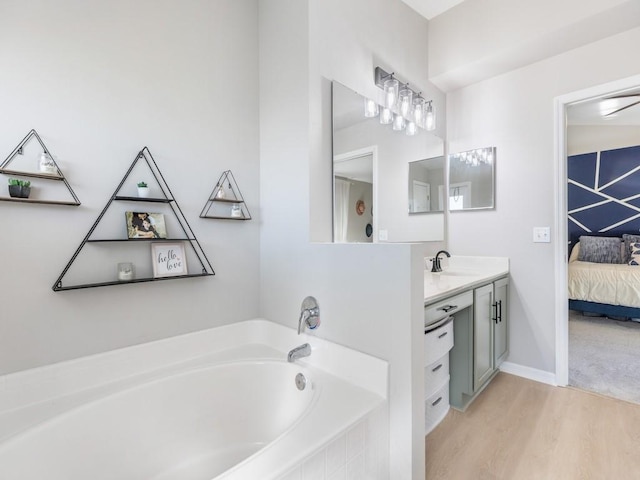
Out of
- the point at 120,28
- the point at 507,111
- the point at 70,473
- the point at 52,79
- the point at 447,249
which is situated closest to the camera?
the point at 70,473

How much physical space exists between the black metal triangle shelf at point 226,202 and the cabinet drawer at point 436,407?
4.86 ft

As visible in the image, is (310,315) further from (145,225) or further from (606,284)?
(606,284)

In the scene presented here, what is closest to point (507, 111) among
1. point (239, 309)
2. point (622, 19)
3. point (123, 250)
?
point (622, 19)

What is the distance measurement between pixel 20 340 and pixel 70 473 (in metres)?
0.51

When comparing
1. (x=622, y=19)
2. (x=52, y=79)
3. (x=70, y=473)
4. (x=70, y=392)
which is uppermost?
(x=622, y=19)

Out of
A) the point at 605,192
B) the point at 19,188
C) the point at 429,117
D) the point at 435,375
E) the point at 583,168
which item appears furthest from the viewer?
the point at 583,168

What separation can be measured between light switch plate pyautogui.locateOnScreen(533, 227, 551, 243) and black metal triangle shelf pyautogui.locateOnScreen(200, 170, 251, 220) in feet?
6.87

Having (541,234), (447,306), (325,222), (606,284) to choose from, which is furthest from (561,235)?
(606,284)

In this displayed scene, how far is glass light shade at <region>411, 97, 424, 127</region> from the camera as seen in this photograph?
2.35 meters

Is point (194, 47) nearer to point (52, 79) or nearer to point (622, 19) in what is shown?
point (52, 79)

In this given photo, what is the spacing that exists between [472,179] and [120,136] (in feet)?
8.26

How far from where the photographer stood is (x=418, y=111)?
2375mm

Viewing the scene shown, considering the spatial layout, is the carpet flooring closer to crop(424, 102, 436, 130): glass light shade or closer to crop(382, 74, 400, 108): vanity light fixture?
crop(424, 102, 436, 130): glass light shade

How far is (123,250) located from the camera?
139 cm
